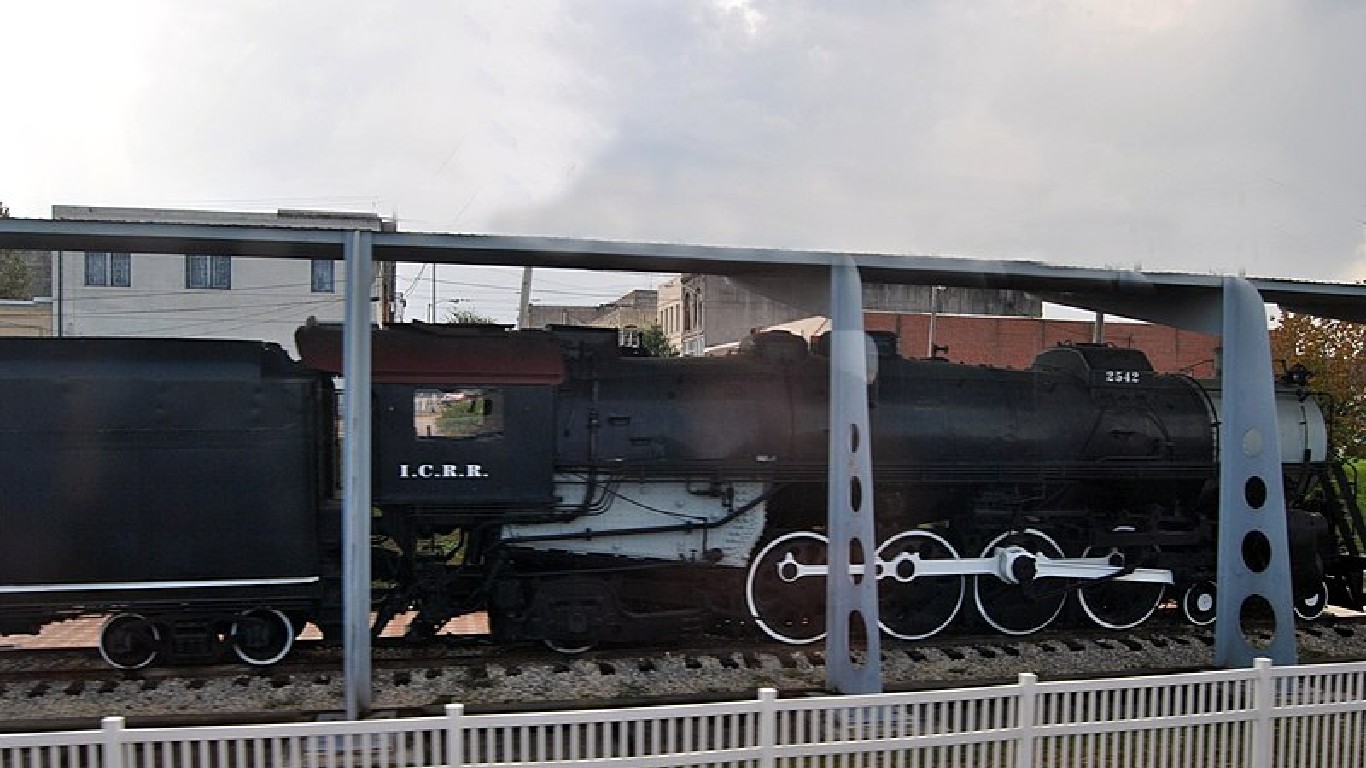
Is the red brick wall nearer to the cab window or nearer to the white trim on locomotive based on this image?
the cab window

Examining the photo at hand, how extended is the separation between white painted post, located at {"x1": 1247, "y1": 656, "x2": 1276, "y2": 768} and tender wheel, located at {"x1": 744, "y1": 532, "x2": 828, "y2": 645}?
425cm

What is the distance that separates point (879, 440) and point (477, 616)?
17.3 feet

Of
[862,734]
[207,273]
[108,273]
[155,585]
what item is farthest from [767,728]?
[108,273]

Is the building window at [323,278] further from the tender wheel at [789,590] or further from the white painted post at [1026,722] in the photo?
the white painted post at [1026,722]

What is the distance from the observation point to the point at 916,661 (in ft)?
29.6

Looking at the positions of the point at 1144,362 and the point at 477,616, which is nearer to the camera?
the point at 1144,362

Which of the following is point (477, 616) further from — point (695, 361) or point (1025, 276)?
point (1025, 276)

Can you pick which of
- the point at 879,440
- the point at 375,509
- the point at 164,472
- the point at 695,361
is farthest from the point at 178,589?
the point at 879,440

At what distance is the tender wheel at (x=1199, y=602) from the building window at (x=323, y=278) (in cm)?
2495

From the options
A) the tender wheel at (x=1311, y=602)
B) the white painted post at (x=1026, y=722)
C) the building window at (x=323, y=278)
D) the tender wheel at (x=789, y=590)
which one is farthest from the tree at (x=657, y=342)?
the white painted post at (x=1026, y=722)

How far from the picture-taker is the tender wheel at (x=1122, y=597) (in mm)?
10172

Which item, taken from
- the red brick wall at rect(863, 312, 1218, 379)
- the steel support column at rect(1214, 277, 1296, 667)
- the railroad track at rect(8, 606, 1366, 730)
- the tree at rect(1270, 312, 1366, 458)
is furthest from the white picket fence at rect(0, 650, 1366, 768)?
the red brick wall at rect(863, 312, 1218, 379)

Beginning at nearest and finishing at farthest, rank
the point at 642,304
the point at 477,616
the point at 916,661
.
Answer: the point at 916,661, the point at 477,616, the point at 642,304

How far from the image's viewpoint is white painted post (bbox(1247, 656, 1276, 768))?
5500 mm
